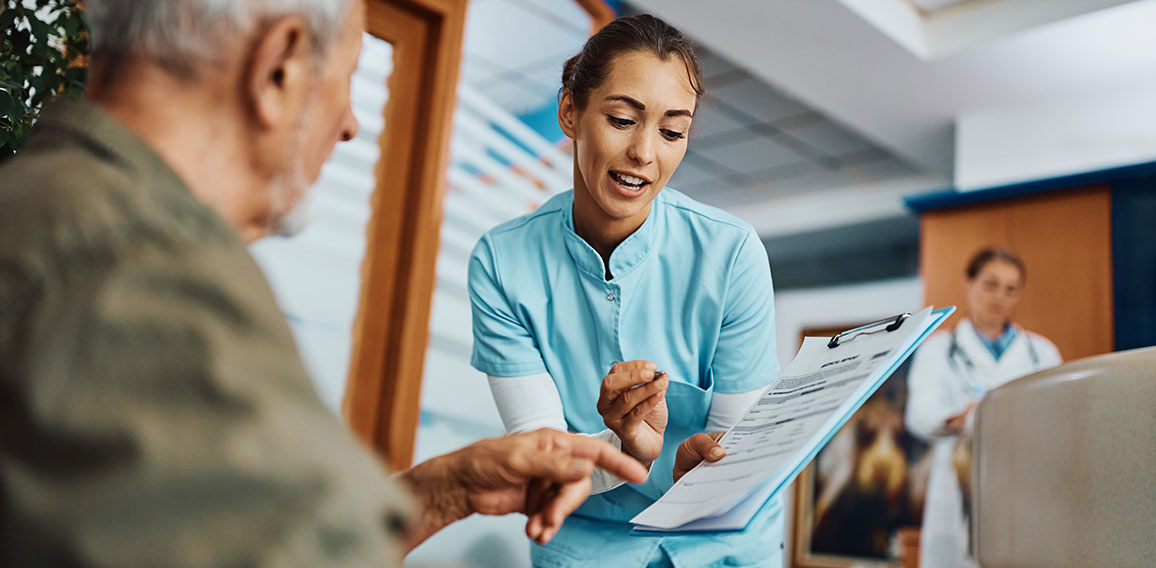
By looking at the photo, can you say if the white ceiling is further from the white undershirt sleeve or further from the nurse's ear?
the white undershirt sleeve

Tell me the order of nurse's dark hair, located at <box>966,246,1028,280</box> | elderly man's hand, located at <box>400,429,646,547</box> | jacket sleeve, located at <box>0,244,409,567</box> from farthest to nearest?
nurse's dark hair, located at <box>966,246,1028,280</box> → elderly man's hand, located at <box>400,429,646,547</box> → jacket sleeve, located at <box>0,244,409,567</box>

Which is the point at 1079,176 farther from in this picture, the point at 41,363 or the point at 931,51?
the point at 41,363

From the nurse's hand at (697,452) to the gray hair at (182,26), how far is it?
2.25ft

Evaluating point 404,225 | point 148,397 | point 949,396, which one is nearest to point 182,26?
point 148,397

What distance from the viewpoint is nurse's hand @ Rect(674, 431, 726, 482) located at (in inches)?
43.2

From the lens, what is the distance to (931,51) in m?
5.00

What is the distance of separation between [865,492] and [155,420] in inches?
316

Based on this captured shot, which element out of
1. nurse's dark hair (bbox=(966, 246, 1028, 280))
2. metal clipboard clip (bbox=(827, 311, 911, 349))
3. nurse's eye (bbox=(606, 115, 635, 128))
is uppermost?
nurse's dark hair (bbox=(966, 246, 1028, 280))

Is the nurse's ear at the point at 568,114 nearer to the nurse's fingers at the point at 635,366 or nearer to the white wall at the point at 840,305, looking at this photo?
the nurse's fingers at the point at 635,366

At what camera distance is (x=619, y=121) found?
1.49m

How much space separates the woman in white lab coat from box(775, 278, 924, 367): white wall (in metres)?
2.75

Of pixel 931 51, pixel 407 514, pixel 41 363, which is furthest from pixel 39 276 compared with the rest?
pixel 931 51

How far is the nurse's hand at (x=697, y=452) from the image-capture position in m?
1.10

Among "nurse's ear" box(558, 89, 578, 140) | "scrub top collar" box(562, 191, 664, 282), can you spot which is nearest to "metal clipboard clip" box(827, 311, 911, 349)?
"scrub top collar" box(562, 191, 664, 282)
